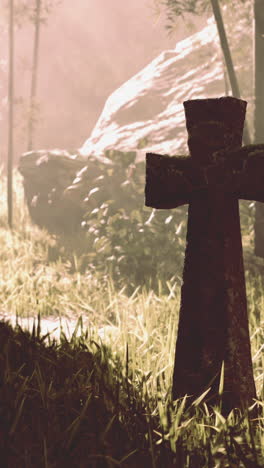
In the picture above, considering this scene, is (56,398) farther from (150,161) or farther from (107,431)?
(150,161)

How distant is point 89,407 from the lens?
2.12 m

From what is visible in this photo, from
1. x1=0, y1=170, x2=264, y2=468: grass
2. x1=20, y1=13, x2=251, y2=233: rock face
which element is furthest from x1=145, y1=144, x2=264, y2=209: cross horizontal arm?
x1=20, y1=13, x2=251, y2=233: rock face

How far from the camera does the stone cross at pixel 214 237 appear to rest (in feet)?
7.09

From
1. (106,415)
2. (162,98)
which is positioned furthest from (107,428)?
(162,98)

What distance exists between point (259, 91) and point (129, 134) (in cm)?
508

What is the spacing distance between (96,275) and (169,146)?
12.6ft

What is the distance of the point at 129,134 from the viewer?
1077cm

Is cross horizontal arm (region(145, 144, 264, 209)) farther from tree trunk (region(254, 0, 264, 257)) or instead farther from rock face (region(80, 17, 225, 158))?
rock face (region(80, 17, 225, 158))

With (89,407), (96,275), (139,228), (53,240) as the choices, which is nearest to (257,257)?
(139,228)

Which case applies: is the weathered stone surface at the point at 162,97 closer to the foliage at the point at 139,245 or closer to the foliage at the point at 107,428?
the foliage at the point at 139,245

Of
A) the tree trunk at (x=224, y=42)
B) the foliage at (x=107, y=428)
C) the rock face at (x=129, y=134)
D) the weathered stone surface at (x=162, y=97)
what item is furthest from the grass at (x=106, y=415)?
the weathered stone surface at (x=162, y=97)

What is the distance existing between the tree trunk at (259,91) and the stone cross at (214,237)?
11.9ft

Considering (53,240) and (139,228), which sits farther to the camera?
(53,240)

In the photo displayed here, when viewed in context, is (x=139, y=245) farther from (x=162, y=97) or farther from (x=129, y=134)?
(x=162, y=97)
